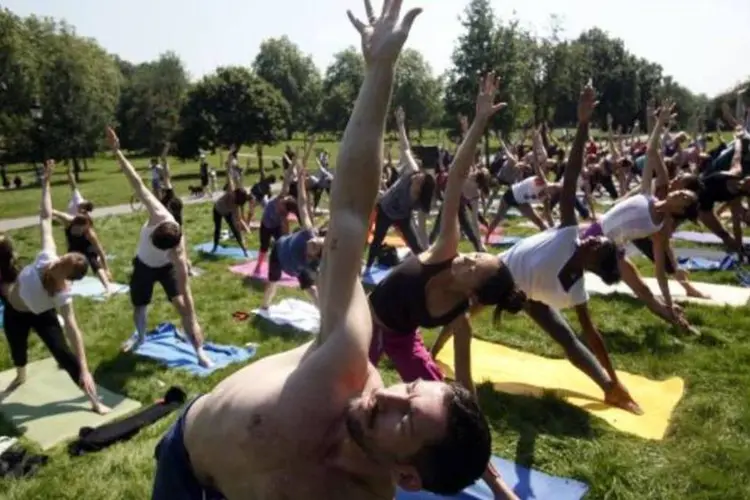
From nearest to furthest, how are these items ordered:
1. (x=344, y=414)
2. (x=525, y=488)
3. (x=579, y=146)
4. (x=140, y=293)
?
(x=344, y=414) < (x=525, y=488) < (x=579, y=146) < (x=140, y=293)

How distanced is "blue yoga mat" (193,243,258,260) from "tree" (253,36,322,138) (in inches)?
2043

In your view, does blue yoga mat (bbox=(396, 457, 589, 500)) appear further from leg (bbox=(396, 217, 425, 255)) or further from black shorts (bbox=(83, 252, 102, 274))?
black shorts (bbox=(83, 252, 102, 274))

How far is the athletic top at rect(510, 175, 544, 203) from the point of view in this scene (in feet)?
36.8

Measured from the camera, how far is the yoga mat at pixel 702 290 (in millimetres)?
8008

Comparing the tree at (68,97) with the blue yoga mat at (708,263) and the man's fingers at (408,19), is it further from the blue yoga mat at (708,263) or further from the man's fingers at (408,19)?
the man's fingers at (408,19)

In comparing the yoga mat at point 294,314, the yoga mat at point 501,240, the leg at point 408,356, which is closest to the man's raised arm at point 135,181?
the yoga mat at point 294,314

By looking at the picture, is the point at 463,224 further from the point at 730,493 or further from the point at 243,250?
the point at 730,493

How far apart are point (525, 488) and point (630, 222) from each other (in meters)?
3.49

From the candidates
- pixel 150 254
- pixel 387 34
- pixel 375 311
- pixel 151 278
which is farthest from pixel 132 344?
pixel 387 34

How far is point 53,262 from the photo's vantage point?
538 cm

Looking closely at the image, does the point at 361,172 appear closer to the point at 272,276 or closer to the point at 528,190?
the point at 272,276

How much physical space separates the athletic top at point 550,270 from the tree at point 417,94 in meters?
43.1

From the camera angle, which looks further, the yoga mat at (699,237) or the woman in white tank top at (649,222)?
the yoga mat at (699,237)

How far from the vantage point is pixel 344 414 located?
188 centimetres
